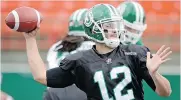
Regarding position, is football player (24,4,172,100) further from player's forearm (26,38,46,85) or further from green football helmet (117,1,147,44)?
green football helmet (117,1,147,44)

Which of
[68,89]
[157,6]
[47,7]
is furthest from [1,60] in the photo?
[68,89]

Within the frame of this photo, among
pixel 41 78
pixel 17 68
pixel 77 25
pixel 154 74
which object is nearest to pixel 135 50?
pixel 154 74

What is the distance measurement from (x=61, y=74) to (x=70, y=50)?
4.25 feet

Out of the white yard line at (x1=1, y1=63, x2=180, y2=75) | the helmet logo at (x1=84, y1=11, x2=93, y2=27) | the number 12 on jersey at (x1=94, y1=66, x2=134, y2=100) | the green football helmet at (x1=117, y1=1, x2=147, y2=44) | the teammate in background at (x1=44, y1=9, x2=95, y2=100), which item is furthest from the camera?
the white yard line at (x1=1, y1=63, x2=180, y2=75)

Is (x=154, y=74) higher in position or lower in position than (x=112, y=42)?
lower

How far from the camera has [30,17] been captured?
12.2 ft

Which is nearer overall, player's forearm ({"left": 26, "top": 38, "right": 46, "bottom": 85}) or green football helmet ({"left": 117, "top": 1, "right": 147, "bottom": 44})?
player's forearm ({"left": 26, "top": 38, "right": 46, "bottom": 85})

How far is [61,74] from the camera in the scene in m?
3.72

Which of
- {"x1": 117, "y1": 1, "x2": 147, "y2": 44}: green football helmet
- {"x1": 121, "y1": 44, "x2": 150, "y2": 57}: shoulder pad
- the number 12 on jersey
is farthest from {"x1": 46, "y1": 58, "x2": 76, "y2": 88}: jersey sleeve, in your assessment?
{"x1": 117, "y1": 1, "x2": 147, "y2": 44}: green football helmet

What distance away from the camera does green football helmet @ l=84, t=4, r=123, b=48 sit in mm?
3680

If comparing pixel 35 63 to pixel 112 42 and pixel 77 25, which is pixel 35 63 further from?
pixel 77 25

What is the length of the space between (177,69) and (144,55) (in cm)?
326

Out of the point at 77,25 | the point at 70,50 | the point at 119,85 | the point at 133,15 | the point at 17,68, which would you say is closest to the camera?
the point at 119,85

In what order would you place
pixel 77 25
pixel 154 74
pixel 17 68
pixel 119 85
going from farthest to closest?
pixel 17 68 < pixel 77 25 < pixel 119 85 < pixel 154 74
